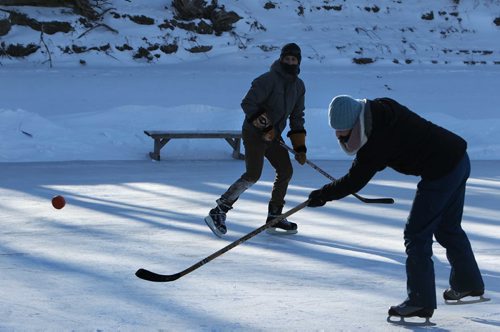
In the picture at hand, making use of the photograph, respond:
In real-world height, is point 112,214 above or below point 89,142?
above

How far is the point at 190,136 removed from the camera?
11.0 m

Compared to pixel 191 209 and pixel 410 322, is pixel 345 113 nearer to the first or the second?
pixel 410 322

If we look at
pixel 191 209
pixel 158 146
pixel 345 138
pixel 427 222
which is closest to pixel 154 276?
pixel 345 138

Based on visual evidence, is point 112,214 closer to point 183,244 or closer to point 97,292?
point 183,244

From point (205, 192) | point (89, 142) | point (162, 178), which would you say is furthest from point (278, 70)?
point (89, 142)

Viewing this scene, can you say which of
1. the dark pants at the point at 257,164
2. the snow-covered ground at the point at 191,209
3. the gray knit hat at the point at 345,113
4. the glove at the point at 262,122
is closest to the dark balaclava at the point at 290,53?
the glove at the point at 262,122

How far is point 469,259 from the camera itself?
175 inches

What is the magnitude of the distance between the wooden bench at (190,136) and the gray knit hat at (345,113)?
6.64 metres

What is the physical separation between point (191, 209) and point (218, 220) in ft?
3.66

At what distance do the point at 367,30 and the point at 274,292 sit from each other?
45.6 feet

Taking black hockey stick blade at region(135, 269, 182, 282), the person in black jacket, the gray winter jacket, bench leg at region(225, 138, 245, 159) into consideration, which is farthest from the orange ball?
bench leg at region(225, 138, 245, 159)

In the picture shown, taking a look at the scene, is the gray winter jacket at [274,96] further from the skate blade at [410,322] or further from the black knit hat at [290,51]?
the skate blade at [410,322]

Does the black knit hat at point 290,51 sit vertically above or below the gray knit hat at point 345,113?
below

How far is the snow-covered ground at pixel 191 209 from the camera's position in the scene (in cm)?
453
